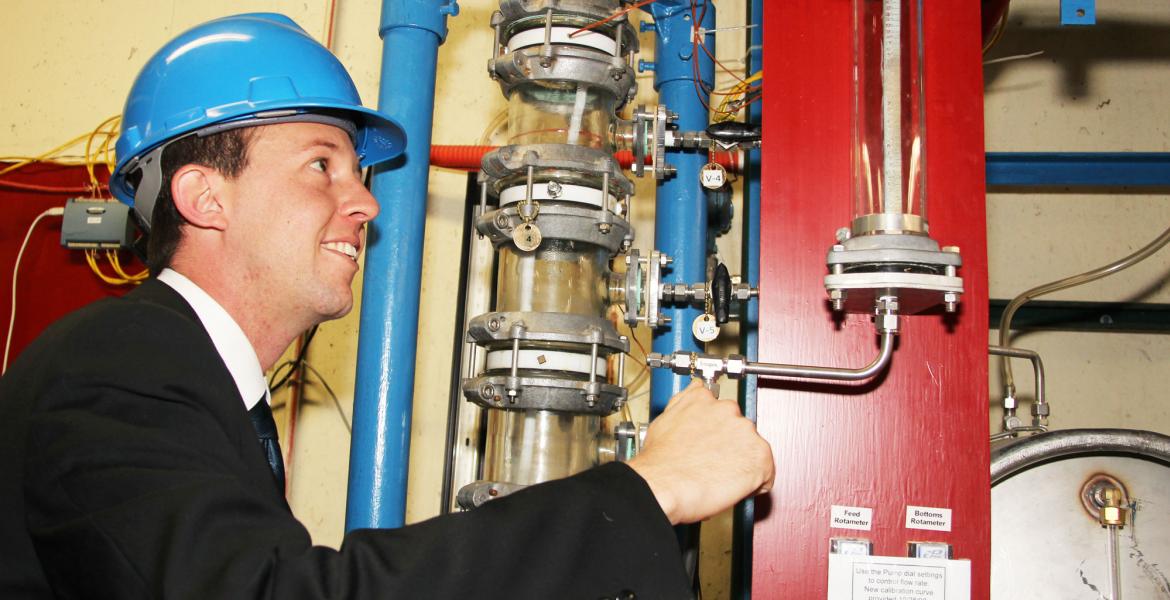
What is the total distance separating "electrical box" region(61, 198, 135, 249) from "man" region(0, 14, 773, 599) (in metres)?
1.03

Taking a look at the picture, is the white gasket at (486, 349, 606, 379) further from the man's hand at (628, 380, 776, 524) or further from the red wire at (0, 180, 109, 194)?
the red wire at (0, 180, 109, 194)

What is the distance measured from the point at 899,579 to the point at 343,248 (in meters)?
0.83

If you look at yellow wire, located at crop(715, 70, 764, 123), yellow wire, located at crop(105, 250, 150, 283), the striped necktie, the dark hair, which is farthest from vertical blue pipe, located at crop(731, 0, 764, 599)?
yellow wire, located at crop(105, 250, 150, 283)

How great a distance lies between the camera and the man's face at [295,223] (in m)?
1.17

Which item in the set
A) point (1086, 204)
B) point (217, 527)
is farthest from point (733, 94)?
point (217, 527)

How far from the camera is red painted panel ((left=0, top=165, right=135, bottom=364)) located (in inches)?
89.4

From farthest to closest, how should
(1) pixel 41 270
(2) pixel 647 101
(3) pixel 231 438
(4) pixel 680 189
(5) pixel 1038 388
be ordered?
1. (2) pixel 647 101
2. (1) pixel 41 270
3. (4) pixel 680 189
4. (5) pixel 1038 388
5. (3) pixel 231 438

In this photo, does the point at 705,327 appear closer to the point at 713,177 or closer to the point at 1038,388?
the point at 713,177

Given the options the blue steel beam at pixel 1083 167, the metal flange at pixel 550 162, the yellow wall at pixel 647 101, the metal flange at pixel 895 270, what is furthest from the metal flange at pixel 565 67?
the blue steel beam at pixel 1083 167

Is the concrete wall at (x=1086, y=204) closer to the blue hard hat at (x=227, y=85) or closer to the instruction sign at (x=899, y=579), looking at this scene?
the instruction sign at (x=899, y=579)

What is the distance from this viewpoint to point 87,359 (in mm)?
821

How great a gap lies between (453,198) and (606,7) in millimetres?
1052

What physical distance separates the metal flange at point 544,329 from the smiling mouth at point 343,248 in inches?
7.6

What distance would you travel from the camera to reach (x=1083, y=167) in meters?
2.04
